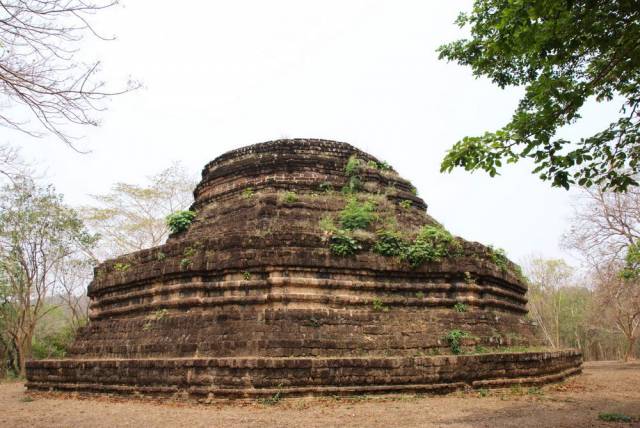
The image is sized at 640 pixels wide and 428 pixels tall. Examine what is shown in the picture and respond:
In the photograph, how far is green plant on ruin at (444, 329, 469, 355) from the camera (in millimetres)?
8867

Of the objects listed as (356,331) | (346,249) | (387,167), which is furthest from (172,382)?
(387,167)

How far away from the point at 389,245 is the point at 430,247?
35.6 inches

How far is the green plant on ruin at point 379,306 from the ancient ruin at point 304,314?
0.9 inches

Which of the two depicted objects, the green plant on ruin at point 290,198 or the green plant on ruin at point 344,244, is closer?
the green plant on ruin at point 344,244

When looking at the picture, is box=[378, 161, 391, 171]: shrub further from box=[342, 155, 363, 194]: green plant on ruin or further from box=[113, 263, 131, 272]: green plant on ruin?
box=[113, 263, 131, 272]: green plant on ruin

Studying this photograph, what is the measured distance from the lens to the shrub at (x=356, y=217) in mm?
10847

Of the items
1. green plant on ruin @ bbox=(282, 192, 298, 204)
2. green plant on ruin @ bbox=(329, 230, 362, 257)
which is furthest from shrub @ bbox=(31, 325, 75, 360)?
green plant on ruin @ bbox=(329, 230, 362, 257)

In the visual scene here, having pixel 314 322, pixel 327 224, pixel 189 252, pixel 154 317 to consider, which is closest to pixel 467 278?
pixel 327 224

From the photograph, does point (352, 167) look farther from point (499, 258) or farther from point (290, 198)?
point (499, 258)

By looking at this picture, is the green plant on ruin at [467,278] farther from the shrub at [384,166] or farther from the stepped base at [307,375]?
the shrub at [384,166]

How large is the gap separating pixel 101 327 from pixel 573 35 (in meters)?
10.8

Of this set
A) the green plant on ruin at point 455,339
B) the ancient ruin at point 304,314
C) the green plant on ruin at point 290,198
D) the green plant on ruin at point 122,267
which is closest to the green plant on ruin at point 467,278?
the ancient ruin at point 304,314

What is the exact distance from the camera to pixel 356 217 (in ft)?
35.9

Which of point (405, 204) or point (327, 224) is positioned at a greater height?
point (405, 204)
